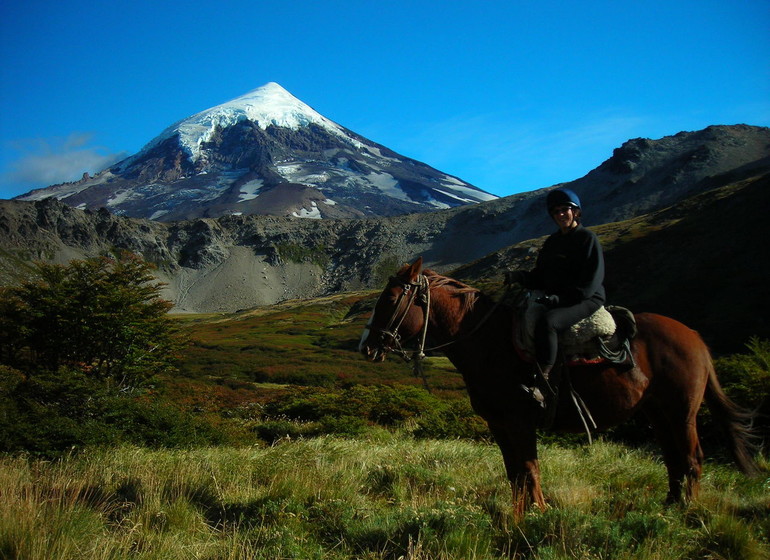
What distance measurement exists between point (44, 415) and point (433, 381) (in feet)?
86.8

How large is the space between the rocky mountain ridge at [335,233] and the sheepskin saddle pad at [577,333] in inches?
5195

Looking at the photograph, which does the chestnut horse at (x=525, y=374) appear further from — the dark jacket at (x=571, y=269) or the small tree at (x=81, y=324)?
the small tree at (x=81, y=324)

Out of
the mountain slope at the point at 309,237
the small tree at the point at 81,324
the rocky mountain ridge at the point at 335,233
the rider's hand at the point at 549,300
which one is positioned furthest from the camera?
the mountain slope at the point at 309,237

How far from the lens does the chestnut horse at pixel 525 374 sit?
4719mm

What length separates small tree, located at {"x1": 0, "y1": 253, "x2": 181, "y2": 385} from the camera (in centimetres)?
1605

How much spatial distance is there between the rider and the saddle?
7 centimetres

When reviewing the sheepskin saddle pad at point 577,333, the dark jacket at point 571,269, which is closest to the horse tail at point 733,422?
the sheepskin saddle pad at point 577,333

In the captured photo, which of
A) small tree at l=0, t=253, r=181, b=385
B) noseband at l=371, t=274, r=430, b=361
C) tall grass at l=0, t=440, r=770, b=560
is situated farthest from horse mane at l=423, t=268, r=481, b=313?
small tree at l=0, t=253, r=181, b=385

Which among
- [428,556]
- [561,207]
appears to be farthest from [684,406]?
[428,556]

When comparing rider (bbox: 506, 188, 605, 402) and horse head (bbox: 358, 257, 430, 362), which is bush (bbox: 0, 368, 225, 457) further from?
rider (bbox: 506, 188, 605, 402)

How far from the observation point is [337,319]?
101 m

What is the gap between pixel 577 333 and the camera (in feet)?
15.3

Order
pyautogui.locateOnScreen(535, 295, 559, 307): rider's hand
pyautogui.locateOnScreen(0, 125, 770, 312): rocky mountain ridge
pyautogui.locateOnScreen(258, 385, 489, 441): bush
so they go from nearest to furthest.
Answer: pyautogui.locateOnScreen(535, 295, 559, 307): rider's hand, pyautogui.locateOnScreen(258, 385, 489, 441): bush, pyautogui.locateOnScreen(0, 125, 770, 312): rocky mountain ridge

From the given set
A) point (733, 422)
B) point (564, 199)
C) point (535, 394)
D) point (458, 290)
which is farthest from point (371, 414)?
point (564, 199)
